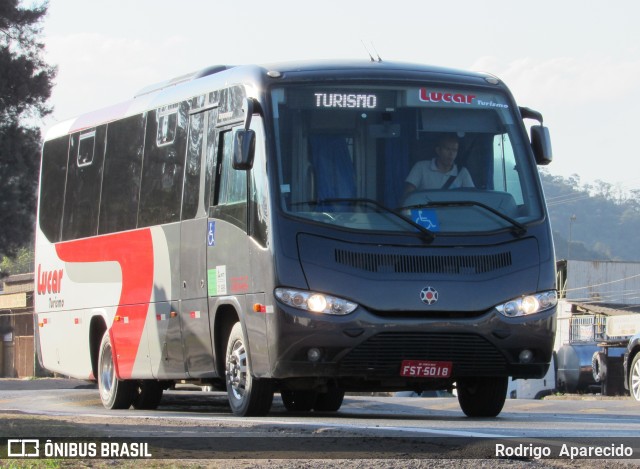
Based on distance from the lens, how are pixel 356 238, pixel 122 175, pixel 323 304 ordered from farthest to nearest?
pixel 122 175 < pixel 356 238 < pixel 323 304

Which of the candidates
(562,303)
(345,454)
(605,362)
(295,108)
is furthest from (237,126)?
(562,303)

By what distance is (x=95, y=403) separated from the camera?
749 inches

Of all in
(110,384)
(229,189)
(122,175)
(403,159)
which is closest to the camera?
(403,159)

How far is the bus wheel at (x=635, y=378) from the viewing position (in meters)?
20.8

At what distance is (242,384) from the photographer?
12.8 m

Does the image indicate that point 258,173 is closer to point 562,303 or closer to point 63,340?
point 63,340

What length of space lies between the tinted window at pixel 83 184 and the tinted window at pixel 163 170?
1.76 meters

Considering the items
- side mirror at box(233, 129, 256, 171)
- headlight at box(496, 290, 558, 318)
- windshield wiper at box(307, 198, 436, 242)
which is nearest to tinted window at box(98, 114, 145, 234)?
side mirror at box(233, 129, 256, 171)

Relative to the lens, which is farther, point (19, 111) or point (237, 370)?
point (19, 111)

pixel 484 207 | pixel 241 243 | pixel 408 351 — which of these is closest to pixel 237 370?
pixel 241 243

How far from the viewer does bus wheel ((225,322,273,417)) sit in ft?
41.4

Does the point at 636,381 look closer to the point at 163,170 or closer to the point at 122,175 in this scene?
the point at 122,175

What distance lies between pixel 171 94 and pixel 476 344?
5286mm

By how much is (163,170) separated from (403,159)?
3.81 metres
